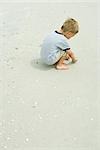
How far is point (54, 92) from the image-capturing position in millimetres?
3861

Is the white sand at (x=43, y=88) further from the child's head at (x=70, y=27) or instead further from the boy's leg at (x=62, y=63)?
the child's head at (x=70, y=27)

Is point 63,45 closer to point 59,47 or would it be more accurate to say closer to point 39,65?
point 59,47

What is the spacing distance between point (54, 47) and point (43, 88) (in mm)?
504

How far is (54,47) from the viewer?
4.23m

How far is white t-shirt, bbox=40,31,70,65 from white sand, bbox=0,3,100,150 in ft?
0.35

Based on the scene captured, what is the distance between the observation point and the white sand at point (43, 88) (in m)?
3.31

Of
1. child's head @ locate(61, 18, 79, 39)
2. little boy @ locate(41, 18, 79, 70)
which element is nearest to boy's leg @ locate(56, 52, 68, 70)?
little boy @ locate(41, 18, 79, 70)

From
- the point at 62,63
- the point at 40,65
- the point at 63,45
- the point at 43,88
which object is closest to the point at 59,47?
the point at 63,45

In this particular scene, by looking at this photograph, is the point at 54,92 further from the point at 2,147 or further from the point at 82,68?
the point at 2,147

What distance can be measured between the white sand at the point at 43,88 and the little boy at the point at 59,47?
99mm

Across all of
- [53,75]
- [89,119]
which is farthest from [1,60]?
[89,119]

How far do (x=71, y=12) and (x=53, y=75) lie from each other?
1508mm

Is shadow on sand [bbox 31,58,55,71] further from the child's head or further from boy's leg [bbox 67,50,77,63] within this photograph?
the child's head

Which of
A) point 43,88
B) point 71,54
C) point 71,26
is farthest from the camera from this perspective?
point 71,54
